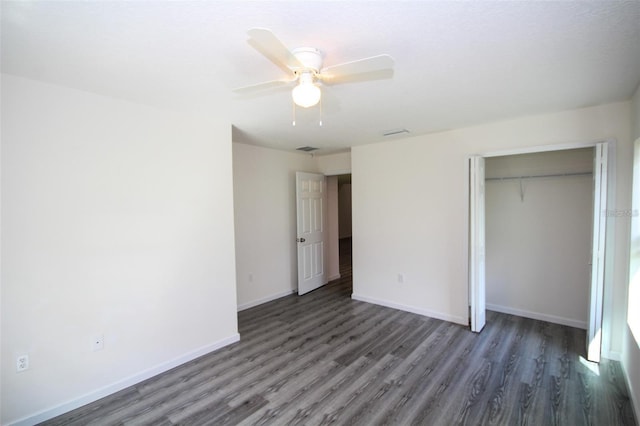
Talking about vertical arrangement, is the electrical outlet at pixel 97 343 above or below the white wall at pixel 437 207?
below

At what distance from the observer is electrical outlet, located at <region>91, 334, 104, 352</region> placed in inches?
96.4

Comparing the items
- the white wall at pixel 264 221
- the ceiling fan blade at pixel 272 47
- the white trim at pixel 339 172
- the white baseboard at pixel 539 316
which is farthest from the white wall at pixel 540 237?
the ceiling fan blade at pixel 272 47

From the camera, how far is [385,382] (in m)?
2.65

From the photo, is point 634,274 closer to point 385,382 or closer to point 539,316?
point 539,316

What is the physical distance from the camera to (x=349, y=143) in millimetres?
4480

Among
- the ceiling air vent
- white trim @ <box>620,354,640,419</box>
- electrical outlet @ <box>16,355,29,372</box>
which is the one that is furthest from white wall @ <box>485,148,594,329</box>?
electrical outlet @ <box>16,355,29,372</box>

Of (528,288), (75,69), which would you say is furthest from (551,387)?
(75,69)

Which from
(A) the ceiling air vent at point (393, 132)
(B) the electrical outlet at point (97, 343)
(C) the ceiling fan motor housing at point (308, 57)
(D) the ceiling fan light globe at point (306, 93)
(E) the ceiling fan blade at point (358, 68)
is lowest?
(B) the electrical outlet at point (97, 343)

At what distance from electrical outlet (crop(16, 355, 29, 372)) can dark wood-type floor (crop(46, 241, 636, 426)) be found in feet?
1.54

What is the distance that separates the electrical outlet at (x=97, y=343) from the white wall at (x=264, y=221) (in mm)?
2003

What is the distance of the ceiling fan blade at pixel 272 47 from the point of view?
4.11 ft

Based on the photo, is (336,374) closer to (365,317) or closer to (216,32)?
(365,317)

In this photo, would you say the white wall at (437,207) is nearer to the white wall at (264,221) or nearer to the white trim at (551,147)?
the white trim at (551,147)

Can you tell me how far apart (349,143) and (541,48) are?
2824mm
